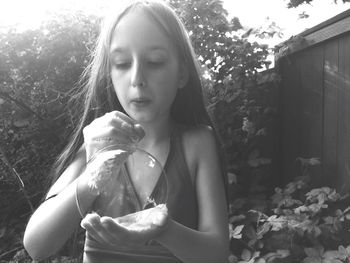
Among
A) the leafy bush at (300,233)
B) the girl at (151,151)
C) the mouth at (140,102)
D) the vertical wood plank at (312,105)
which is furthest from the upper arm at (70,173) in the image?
the vertical wood plank at (312,105)

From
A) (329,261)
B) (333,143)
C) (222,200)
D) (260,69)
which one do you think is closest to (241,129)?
(260,69)

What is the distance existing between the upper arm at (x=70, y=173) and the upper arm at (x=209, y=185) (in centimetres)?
33

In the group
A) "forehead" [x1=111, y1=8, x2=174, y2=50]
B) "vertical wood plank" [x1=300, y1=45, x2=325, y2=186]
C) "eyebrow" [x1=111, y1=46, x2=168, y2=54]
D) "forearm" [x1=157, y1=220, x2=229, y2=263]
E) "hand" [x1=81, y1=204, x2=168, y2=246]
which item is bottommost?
"vertical wood plank" [x1=300, y1=45, x2=325, y2=186]

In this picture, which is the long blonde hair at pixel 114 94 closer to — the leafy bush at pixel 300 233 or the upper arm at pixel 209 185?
the upper arm at pixel 209 185

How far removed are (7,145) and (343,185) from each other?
7.24 feet

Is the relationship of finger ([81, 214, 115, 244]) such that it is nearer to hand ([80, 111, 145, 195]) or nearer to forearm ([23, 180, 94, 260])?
hand ([80, 111, 145, 195])

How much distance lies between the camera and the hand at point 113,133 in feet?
3.57

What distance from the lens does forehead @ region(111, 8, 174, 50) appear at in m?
1.21

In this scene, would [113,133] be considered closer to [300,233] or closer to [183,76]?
[183,76]

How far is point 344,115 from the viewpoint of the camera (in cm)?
265

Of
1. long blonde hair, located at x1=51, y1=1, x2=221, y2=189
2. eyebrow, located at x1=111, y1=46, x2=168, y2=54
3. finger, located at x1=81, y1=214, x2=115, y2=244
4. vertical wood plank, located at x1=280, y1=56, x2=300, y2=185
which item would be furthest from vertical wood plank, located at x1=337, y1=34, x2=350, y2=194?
finger, located at x1=81, y1=214, x2=115, y2=244

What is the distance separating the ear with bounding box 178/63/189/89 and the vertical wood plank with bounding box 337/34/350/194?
147 cm

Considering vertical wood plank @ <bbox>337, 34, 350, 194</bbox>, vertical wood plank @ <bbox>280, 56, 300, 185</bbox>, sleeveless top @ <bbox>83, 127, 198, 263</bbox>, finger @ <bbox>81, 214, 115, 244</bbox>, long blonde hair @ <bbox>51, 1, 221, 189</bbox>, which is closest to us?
finger @ <bbox>81, 214, 115, 244</bbox>

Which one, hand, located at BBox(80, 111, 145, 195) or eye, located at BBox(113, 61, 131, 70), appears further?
eye, located at BBox(113, 61, 131, 70)
